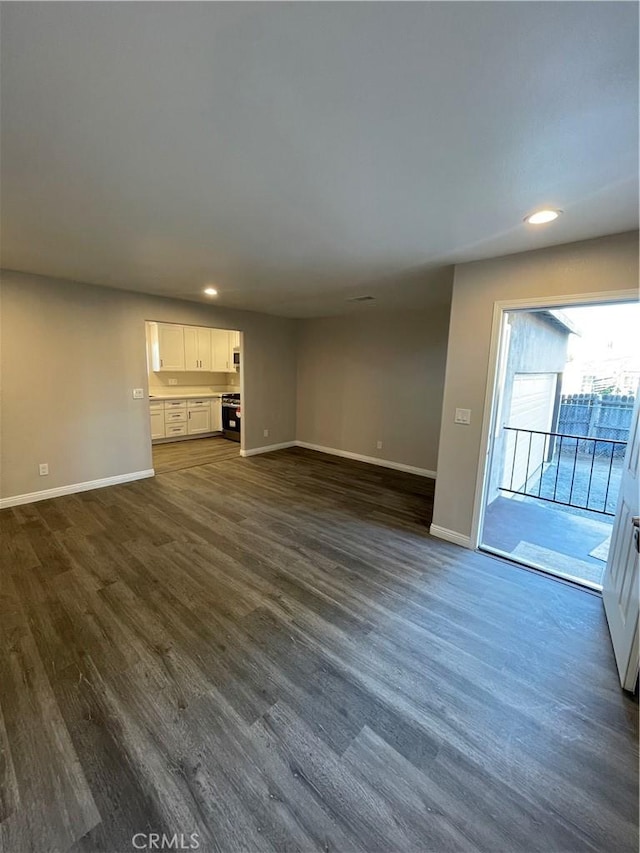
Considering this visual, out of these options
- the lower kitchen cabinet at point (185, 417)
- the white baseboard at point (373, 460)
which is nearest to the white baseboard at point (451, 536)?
the white baseboard at point (373, 460)

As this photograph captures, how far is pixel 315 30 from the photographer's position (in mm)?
920

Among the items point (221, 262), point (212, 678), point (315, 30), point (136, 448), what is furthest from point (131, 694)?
point (136, 448)

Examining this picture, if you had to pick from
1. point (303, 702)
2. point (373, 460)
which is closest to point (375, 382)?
point (373, 460)

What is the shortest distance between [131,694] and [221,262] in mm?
3098

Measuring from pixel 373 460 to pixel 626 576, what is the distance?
3980 mm

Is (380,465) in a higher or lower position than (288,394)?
lower

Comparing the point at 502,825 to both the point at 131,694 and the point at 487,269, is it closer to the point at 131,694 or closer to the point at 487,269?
the point at 131,694

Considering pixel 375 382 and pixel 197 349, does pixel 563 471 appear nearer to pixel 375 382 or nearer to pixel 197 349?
Answer: pixel 375 382

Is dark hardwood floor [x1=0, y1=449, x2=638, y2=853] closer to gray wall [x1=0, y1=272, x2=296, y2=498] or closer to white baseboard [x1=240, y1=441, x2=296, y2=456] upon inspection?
gray wall [x1=0, y1=272, x2=296, y2=498]

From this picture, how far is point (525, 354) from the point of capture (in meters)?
4.61

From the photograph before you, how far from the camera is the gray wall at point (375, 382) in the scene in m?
5.05

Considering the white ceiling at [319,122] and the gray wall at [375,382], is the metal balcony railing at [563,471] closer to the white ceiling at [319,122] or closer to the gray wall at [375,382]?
the gray wall at [375,382]

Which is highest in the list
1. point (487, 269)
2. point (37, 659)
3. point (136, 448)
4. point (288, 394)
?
point (487, 269)

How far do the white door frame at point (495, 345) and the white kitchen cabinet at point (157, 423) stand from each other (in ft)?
18.7
